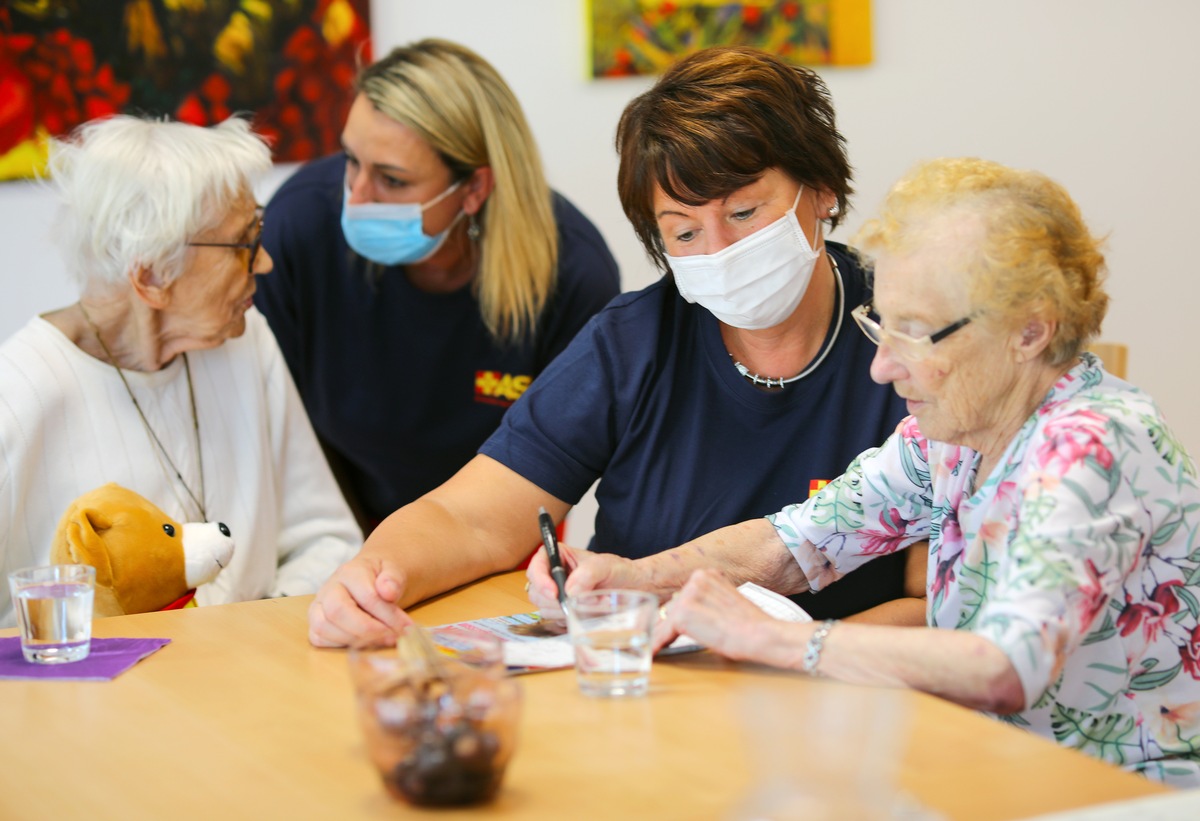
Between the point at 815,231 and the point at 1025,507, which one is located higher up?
the point at 815,231

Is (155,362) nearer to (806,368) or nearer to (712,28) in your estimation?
(806,368)

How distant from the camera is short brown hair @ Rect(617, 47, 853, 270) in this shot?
6.19 ft

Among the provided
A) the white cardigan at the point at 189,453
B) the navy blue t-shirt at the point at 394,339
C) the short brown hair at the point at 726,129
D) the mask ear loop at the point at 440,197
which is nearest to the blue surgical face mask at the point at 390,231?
the mask ear loop at the point at 440,197

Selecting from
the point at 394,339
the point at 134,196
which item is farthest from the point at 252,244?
the point at 394,339

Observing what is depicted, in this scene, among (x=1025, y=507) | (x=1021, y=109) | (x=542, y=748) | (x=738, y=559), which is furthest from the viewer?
(x=1021, y=109)

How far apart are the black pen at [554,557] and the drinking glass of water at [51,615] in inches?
22.5

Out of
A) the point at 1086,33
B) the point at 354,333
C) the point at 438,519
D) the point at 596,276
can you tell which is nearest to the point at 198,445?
the point at 354,333

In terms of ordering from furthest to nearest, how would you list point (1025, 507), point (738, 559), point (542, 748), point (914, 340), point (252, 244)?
point (252, 244), point (738, 559), point (914, 340), point (1025, 507), point (542, 748)

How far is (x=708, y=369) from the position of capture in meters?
2.09

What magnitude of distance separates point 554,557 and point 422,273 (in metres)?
1.37

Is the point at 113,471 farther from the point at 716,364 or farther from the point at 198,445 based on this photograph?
the point at 716,364

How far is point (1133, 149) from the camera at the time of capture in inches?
152

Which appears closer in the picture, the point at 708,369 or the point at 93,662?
the point at 93,662

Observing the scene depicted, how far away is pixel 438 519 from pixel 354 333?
110cm
